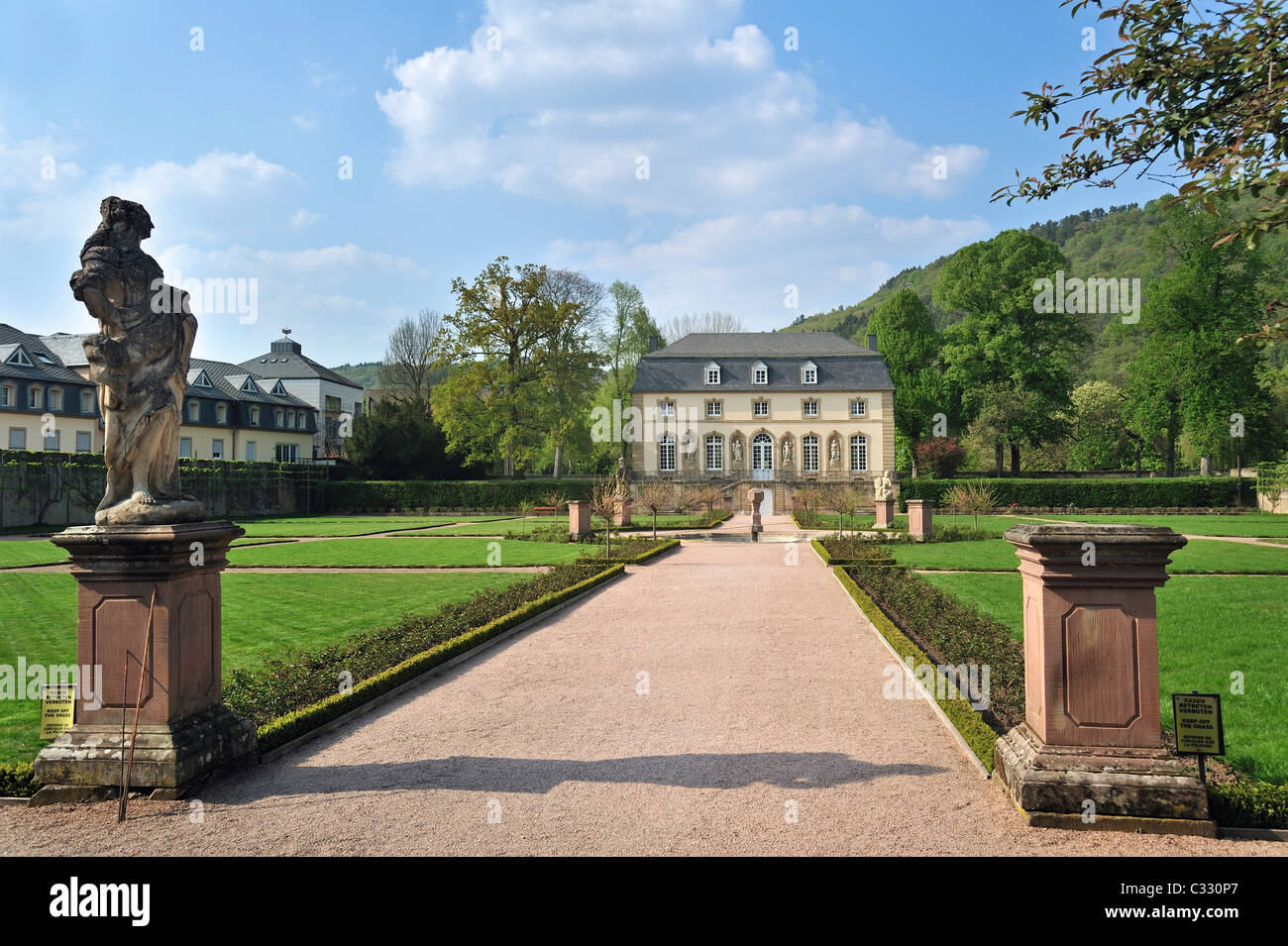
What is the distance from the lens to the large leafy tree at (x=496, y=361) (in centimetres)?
4419

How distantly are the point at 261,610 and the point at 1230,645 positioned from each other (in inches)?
482

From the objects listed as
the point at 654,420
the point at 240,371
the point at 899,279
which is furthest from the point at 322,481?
the point at 899,279

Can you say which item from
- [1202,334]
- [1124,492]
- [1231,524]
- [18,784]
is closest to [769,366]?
[1124,492]

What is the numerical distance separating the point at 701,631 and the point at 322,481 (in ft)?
135

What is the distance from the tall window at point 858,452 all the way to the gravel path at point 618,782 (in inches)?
1829

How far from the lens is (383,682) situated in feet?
24.3

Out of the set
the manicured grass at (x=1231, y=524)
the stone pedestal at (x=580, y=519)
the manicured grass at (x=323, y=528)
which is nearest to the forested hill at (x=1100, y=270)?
the manicured grass at (x=1231, y=524)

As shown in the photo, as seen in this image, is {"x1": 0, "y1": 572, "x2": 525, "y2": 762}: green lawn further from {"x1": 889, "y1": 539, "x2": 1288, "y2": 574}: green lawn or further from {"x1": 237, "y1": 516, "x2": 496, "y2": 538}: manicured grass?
{"x1": 237, "y1": 516, "x2": 496, "y2": 538}: manicured grass

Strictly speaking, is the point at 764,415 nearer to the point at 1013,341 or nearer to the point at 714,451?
the point at 714,451

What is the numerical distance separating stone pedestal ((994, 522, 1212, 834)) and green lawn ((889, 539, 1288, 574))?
12208mm

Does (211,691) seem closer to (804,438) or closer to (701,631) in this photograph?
(701,631)

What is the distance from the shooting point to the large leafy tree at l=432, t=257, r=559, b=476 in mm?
44188

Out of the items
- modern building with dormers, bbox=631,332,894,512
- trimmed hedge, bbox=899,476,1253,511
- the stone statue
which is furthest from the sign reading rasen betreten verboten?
modern building with dormers, bbox=631,332,894,512

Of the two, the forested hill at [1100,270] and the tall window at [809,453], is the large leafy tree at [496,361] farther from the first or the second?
the forested hill at [1100,270]
